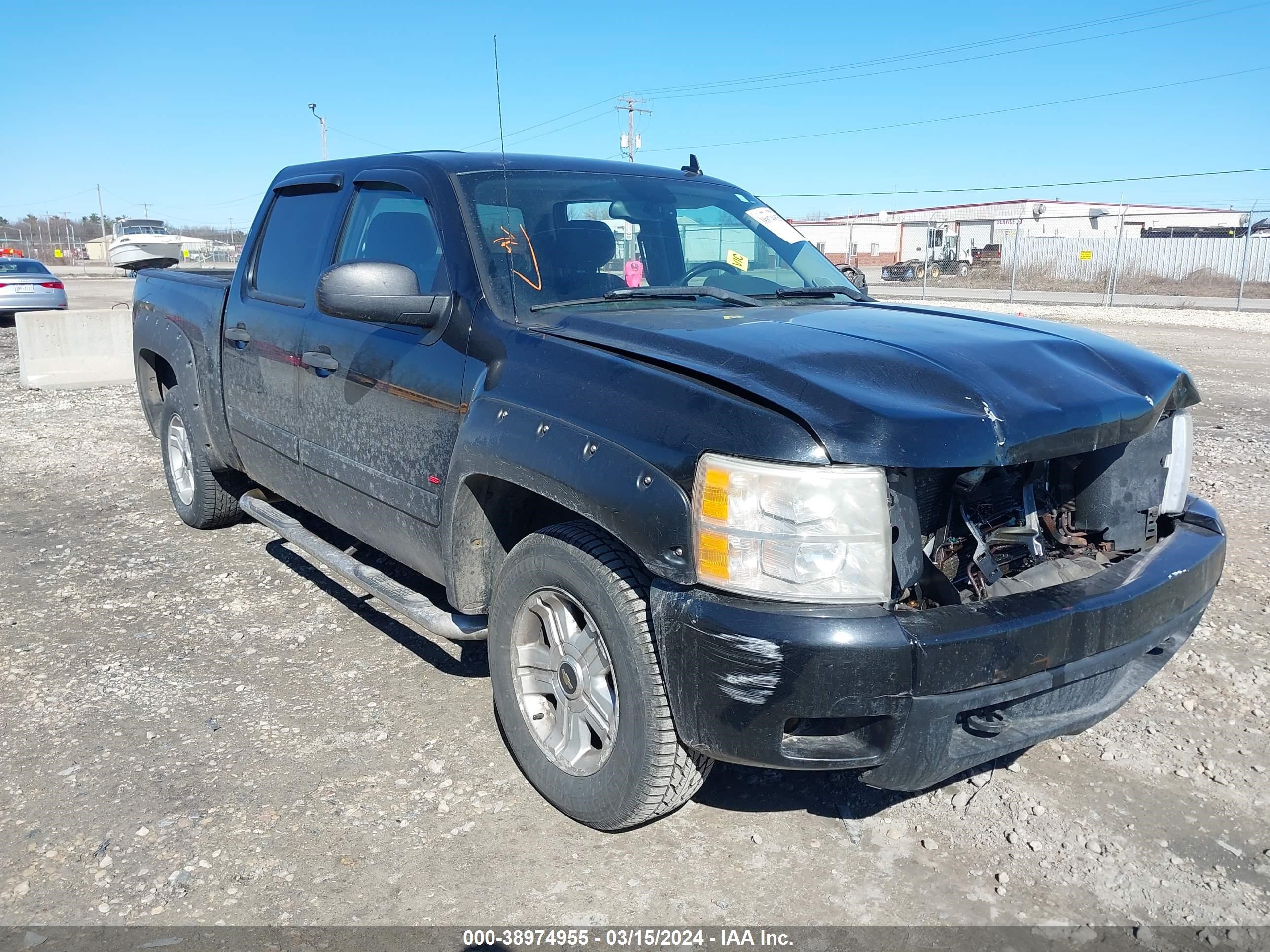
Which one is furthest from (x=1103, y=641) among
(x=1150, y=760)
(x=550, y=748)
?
(x=550, y=748)

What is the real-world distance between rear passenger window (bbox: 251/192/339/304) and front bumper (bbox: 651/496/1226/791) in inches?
98.3

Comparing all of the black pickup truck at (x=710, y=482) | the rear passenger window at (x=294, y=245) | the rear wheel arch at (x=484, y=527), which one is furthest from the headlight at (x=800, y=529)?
the rear passenger window at (x=294, y=245)

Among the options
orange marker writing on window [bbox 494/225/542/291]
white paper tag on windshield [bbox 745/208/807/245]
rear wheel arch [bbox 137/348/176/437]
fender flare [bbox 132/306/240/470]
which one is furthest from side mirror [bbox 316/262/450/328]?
rear wheel arch [bbox 137/348/176/437]

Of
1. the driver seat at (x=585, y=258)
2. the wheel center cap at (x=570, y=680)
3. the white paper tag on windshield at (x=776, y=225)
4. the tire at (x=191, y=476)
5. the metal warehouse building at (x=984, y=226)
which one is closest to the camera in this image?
the wheel center cap at (x=570, y=680)

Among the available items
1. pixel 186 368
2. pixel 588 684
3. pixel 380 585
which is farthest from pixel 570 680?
pixel 186 368

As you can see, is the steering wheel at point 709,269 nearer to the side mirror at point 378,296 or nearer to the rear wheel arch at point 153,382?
the side mirror at point 378,296

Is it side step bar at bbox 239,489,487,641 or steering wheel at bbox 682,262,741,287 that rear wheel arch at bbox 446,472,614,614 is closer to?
side step bar at bbox 239,489,487,641

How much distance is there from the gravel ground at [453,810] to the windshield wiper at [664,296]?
1.51 meters

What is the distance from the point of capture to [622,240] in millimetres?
3621

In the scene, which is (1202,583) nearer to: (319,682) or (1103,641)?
(1103,641)

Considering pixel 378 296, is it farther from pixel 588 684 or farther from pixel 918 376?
pixel 918 376

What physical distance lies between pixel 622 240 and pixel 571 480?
1.34m

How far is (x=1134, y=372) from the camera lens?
2.81m

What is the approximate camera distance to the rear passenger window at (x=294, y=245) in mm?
4145
